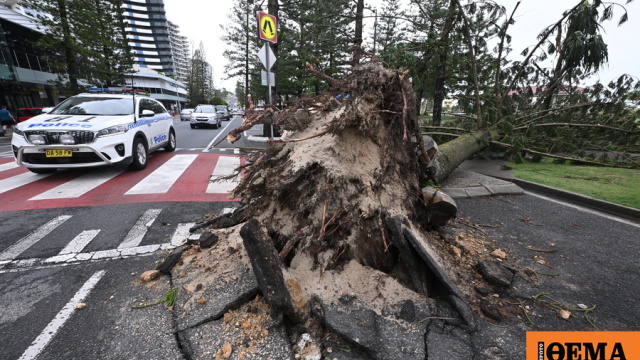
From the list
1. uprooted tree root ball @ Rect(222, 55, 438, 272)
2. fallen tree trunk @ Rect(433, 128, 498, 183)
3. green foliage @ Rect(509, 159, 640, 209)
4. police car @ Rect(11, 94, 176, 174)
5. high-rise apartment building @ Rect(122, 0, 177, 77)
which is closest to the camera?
uprooted tree root ball @ Rect(222, 55, 438, 272)

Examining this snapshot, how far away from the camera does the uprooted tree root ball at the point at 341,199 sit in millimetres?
2109

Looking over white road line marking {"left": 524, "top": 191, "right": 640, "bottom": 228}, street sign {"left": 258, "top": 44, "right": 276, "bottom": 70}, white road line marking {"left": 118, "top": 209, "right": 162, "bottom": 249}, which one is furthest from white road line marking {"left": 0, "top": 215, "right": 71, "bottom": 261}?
white road line marking {"left": 524, "top": 191, "right": 640, "bottom": 228}

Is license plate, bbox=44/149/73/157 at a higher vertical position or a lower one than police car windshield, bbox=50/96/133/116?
lower

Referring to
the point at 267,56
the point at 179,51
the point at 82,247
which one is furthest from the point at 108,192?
the point at 179,51

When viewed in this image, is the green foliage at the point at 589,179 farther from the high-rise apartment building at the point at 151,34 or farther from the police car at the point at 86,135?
the high-rise apartment building at the point at 151,34

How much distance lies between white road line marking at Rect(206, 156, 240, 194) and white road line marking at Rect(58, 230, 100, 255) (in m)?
1.54

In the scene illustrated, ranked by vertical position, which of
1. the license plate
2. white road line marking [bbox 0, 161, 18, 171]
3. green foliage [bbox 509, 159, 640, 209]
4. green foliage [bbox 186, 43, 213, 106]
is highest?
green foliage [bbox 186, 43, 213, 106]

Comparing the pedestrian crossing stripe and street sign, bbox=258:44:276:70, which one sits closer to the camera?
the pedestrian crossing stripe

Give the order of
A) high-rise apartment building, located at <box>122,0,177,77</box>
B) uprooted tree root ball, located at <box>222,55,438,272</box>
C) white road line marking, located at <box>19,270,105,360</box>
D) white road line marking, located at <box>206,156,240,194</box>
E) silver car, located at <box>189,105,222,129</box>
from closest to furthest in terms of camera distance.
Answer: white road line marking, located at <box>19,270,105,360</box>, uprooted tree root ball, located at <box>222,55,438,272</box>, white road line marking, located at <box>206,156,240,194</box>, silver car, located at <box>189,105,222,129</box>, high-rise apartment building, located at <box>122,0,177,77</box>

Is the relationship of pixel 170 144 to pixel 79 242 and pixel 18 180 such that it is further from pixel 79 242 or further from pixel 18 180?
pixel 79 242

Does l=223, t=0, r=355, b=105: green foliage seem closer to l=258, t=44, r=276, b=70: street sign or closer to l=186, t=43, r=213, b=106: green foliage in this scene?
l=258, t=44, r=276, b=70: street sign

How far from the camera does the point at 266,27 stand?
6809 mm

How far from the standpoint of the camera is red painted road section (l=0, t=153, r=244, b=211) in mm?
4285

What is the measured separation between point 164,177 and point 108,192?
1188 millimetres
